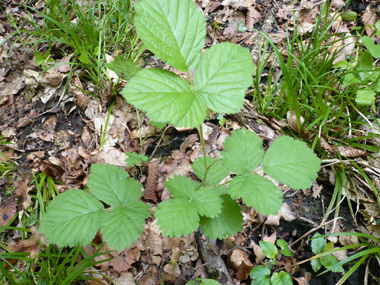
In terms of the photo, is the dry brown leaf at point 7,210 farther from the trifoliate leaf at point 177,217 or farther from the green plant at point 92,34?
the trifoliate leaf at point 177,217

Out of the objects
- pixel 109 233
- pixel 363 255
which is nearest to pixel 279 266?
pixel 363 255

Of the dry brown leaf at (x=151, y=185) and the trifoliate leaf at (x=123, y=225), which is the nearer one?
the trifoliate leaf at (x=123, y=225)

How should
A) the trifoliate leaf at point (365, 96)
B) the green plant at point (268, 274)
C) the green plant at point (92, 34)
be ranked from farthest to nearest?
the green plant at point (92, 34) < the trifoliate leaf at point (365, 96) < the green plant at point (268, 274)

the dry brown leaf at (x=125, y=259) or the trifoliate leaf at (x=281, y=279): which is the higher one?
the trifoliate leaf at (x=281, y=279)

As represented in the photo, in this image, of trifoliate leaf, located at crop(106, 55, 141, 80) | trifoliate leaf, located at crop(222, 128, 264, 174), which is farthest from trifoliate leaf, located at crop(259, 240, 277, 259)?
trifoliate leaf, located at crop(106, 55, 141, 80)

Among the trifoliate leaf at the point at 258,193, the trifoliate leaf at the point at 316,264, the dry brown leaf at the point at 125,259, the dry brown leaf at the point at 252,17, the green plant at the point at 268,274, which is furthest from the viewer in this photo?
the dry brown leaf at the point at 252,17

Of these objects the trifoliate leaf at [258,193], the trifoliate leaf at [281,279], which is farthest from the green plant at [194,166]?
the trifoliate leaf at [281,279]
